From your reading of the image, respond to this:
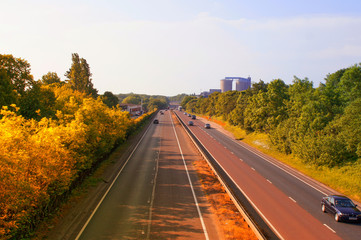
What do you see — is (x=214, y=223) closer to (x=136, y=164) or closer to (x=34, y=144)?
(x=34, y=144)

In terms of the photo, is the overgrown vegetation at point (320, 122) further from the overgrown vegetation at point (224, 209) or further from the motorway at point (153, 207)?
the motorway at point (153, 207)

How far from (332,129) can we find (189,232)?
1068 inches

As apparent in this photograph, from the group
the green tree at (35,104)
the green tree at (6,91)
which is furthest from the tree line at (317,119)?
the green tree at (6,91)

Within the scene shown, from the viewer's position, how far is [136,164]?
37406mm

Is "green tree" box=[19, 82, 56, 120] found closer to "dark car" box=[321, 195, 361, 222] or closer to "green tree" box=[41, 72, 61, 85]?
"dark car" box=[321, 195, 361, 222]

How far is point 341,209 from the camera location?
1947cm

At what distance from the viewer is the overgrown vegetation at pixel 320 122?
3094 centimetres

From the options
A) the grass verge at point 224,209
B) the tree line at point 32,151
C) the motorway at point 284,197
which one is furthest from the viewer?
the motorway at point 284,197

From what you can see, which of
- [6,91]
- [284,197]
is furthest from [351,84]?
[6,91]

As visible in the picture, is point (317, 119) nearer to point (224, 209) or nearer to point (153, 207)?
point (224, 209)

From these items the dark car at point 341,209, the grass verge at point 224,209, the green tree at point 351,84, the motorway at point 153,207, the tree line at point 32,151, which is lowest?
the motorway at point 153,207

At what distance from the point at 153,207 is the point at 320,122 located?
1099 inches

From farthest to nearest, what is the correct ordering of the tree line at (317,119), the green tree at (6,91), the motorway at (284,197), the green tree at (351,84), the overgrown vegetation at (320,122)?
1. the green tree at (351,84)
2. the tree line at (317,119)
3. the overgrown vegetation at (320,122)
4. the green tree at (6,91)
5. the motorway at (284,197)

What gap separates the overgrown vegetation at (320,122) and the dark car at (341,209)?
5856 millimetres
